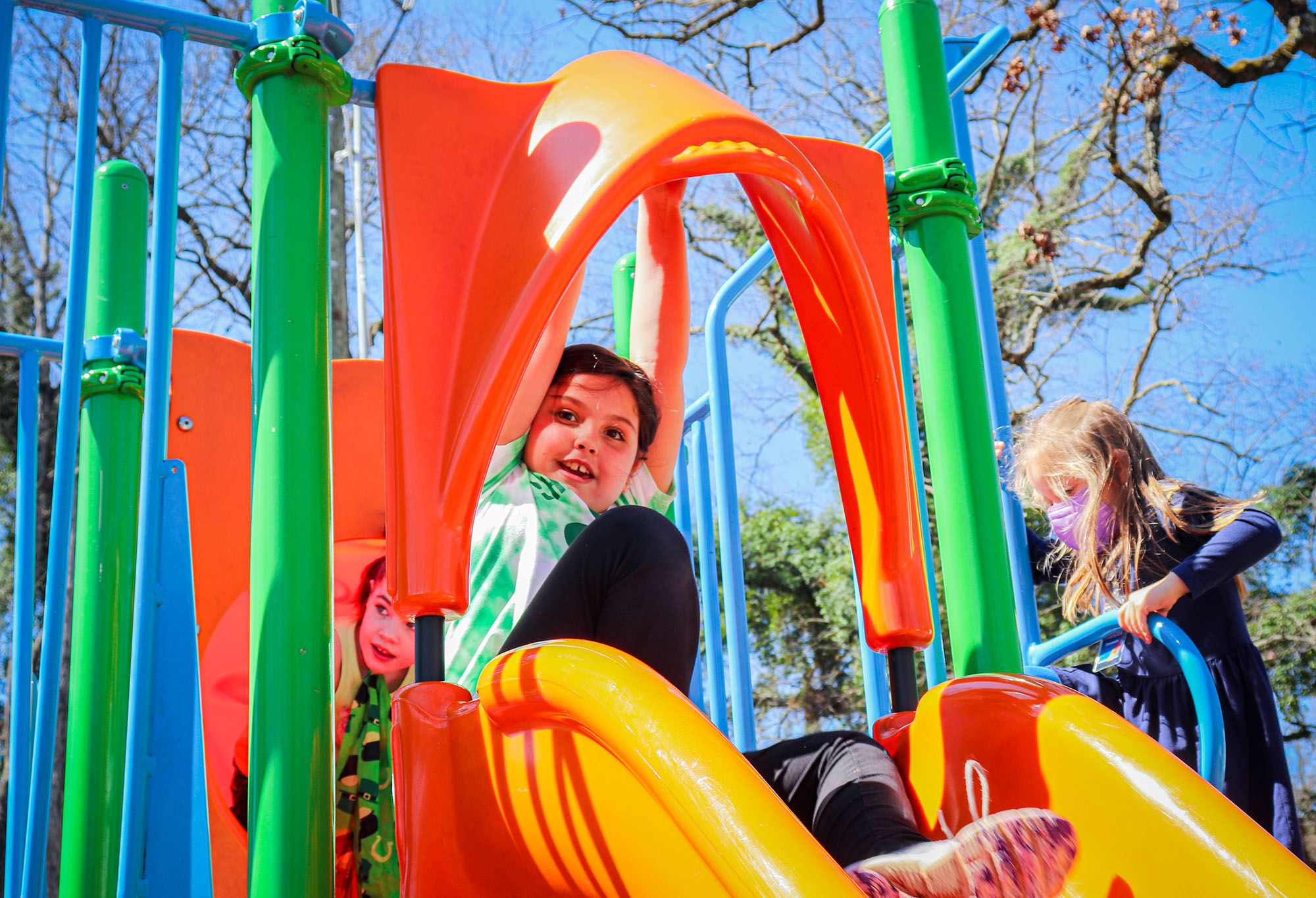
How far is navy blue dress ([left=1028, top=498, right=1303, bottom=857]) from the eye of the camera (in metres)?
1.94

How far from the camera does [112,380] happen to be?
1728 mm

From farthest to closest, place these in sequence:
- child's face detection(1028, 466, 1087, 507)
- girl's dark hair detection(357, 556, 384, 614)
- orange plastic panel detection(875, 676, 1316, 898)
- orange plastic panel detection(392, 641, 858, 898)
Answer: child's face detection(1028, 466, 1087, 507), girl's dark hair detection(357, 556, 384, 614), orange plastic panel detection(875, 676, 1316, 898), orange plastic panel detection(392, 641, 858, 898)

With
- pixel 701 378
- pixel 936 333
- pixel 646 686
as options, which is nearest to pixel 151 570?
pixel 646 686

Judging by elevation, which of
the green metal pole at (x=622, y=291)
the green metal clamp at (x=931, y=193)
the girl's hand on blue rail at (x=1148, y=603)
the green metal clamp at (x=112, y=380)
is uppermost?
the green metal pole at (x=622, y=291)

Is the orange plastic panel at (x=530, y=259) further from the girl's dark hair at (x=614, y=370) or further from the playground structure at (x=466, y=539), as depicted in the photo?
the girl's dark hair at (x=614, y=370)

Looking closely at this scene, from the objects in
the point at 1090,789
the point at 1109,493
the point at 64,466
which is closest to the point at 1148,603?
the point at 1109,493

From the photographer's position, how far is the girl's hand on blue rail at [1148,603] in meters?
1.70

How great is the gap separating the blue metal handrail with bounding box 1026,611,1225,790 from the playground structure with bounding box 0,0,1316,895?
0.04ft

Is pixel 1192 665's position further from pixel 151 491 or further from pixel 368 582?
pixel 151 491

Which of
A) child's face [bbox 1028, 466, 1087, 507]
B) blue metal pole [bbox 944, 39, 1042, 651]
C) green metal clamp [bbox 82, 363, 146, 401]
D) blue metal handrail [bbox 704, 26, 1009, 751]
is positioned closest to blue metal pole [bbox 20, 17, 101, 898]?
green metal clamp [bbox 82, 363, 146, 401]

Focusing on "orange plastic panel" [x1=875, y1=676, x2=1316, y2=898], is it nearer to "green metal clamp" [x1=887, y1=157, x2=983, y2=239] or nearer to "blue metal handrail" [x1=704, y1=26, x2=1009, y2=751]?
"green metal clamp" [x1=887, y1=157, x2=983, y2=239]

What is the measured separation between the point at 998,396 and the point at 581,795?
4.45 feet

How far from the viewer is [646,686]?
2.49 feet

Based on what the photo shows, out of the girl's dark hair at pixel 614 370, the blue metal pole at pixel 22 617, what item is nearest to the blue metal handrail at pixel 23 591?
the blue metal pole at pixel 22 617
